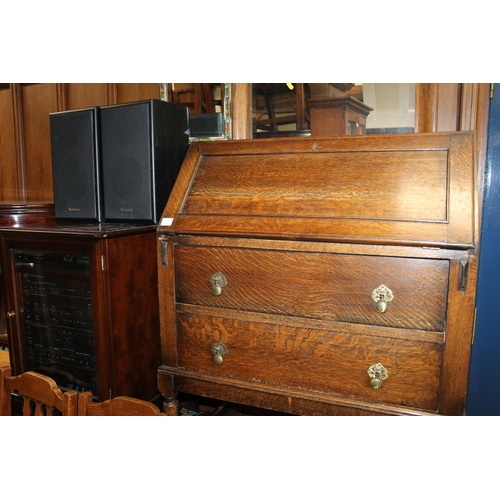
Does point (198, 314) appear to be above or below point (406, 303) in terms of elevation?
below

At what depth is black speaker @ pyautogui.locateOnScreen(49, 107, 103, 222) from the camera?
191 cm

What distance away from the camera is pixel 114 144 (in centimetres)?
186

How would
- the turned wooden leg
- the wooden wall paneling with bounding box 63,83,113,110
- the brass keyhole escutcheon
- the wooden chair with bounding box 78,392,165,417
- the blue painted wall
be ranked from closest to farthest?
the wooden chair with bounding box 78,392,165,417 < the brass keyhole escutcheon < the turned wooden leg < the blue painted wall < the wooden wall paneling with bounding box 63,83,113,110

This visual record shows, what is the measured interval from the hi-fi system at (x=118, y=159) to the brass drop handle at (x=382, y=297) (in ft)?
3.27

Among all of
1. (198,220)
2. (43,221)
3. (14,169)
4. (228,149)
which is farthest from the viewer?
(14,169)

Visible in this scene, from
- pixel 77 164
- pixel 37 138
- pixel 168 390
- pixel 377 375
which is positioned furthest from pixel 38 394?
pixel 37 138

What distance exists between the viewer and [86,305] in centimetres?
167

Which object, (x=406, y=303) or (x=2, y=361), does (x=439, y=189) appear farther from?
(x=2, y=361)

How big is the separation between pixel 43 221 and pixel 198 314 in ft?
4.34

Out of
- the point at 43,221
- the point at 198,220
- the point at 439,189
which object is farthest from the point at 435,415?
the point at 43,221

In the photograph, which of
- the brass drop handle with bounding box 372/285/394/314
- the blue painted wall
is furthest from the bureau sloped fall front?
the blue painted wall

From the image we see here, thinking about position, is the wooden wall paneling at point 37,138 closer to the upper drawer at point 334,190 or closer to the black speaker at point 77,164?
the black speaker at point 77,164

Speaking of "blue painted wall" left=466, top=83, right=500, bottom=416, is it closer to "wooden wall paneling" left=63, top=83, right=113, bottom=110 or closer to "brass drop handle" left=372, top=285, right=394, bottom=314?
"brass drop handle" left=372, top=285, right=394, bottom=314

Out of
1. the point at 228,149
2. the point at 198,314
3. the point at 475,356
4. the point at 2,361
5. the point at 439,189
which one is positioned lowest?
the point at 2,361
